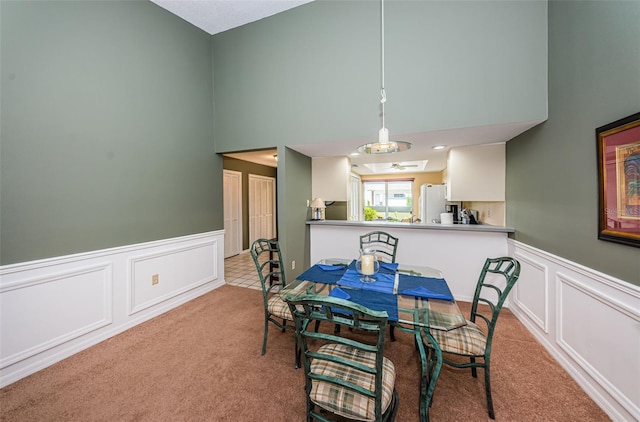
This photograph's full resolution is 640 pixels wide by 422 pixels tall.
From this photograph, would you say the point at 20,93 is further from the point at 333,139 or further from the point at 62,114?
the point at 333,139

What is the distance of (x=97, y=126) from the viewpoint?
2213mm

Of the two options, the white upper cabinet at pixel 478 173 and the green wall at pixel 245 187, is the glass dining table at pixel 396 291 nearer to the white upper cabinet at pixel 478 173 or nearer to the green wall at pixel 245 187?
the white upper cabinet at pixel 478 173

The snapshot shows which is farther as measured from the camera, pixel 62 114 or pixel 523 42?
pixel 523 42

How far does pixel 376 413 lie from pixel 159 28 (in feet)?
13.6

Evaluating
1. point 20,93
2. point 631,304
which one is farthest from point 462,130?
point 20,93

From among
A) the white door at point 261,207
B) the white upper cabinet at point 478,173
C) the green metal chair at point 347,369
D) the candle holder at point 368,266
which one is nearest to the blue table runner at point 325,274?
the candle holder at point 368,266

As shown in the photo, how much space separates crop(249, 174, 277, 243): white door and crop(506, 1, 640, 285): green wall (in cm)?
537

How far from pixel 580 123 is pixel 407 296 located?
1806 millimetres

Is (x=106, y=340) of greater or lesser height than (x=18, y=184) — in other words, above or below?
below

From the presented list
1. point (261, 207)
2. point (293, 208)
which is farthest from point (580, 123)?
point (261, 207)

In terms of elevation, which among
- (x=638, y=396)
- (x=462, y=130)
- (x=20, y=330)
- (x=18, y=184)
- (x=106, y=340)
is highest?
(x=462, y=130)

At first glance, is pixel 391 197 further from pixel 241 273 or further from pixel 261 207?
pixel 241 273

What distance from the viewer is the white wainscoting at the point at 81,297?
1756 mm

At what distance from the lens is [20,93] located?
180 centimetres
